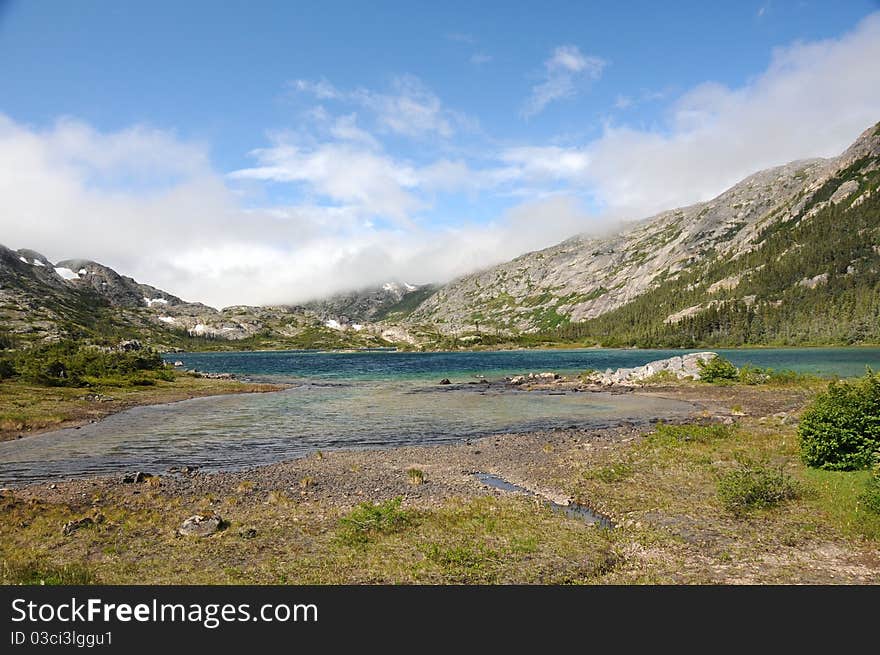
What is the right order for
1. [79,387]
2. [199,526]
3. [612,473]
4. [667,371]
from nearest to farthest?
[199,526]
[612,473]
[79,387]
[667,371]

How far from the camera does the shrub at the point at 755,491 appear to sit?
2095 cm

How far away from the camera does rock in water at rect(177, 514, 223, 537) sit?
65.2 feet

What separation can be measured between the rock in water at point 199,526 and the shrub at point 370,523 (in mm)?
5270

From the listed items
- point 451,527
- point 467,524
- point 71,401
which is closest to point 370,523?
point 451,527

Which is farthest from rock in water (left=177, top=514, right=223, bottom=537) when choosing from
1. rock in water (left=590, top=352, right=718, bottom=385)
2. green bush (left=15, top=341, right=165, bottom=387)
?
rock in water (left=590, top=352, right=718, bottom=385)

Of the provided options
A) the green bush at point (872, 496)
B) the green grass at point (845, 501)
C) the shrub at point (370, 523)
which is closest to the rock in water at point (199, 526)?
the shrub at point (370, 523)

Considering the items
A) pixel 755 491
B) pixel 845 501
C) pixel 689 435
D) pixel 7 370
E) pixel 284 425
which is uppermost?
pixel 7 370

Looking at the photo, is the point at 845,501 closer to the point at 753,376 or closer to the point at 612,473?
the point at 612,473

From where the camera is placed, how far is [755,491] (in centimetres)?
2119

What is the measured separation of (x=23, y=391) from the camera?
6850 cm

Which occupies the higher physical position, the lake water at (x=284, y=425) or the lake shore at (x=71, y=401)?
the lake shore at (x=71, y=401)

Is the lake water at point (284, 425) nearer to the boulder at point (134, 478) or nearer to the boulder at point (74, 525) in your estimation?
the boulder at point (134, 478)

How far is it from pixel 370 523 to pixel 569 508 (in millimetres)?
9995

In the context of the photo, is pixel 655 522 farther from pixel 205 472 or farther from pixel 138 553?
pixel 205 472
